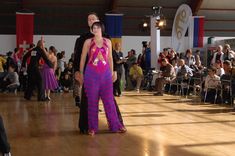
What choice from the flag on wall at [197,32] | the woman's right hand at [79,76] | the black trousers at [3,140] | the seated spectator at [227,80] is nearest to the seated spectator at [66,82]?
the flag on wall at [197,32]

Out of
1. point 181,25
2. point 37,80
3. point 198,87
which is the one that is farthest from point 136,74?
point 37,80

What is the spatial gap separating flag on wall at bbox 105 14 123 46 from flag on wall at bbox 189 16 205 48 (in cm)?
252

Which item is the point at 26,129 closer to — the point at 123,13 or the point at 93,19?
the point at 93,19

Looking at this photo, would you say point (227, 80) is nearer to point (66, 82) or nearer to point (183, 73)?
point (183, 73)

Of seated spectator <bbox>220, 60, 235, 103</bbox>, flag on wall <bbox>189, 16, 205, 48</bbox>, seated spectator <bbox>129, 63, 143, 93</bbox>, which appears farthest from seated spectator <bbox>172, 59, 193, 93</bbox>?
flag on wall <bbox>189, 16, 205, 48</bbox>

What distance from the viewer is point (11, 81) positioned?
11.8 metres

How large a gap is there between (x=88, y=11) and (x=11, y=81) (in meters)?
5.52

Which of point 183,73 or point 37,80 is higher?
point 183,73

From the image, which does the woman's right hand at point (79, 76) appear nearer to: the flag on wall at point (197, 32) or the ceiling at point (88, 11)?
the flag on wall at point (197, 32)

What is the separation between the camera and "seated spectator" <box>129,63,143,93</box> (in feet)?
41.2

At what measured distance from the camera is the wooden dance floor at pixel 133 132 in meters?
4.15

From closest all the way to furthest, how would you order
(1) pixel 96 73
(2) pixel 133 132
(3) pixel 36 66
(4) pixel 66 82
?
(1) pixel 96 73 < (2) pixel 133 132 < (3) pixel 36 66 < (4) pixel 66 82

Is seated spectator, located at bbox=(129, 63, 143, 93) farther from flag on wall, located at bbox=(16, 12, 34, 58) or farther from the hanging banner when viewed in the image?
flag on wall, located at bbox=(16, 12, 34, 58)

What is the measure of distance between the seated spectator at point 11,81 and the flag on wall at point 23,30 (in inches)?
118
